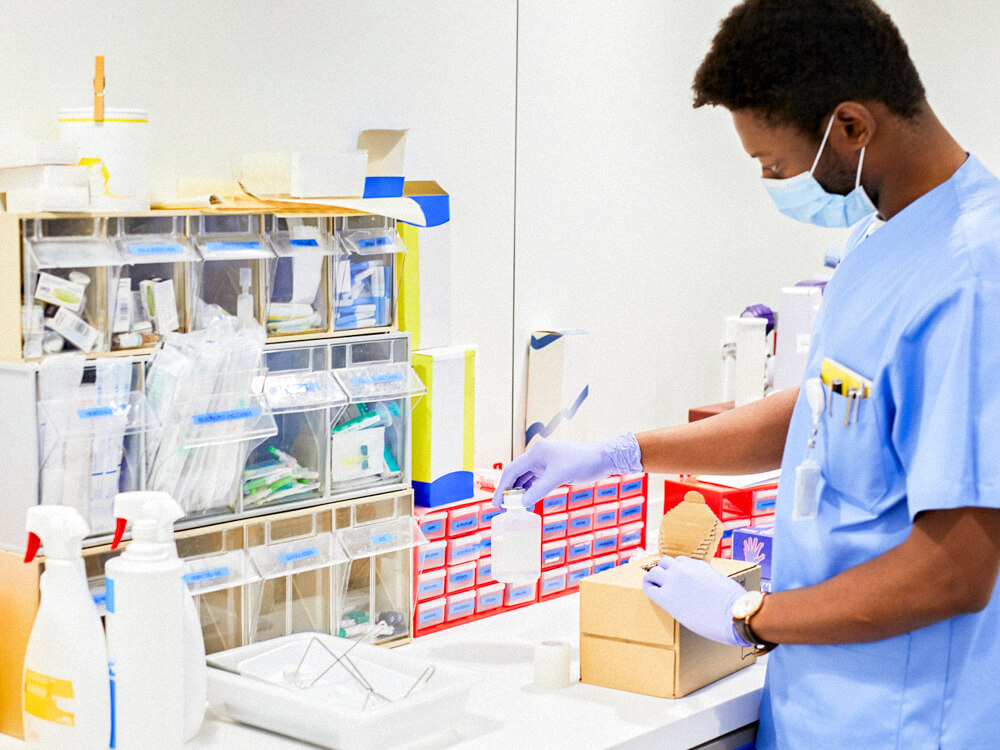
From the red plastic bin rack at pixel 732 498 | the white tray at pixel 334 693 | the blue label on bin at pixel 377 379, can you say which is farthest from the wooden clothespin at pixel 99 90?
the red plastic bin rack at pixel 732 498

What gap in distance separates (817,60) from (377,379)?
34.9 inches

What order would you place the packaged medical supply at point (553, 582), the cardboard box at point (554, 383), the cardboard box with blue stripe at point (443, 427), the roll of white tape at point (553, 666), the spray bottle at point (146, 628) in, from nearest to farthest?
the spray bottle at point (146, 628)
the roll of white tape at point (553, 666)
the cardboard box with blue stripe at point (443, 427)
the packaged medical supply at point (553, 582)
the cardboard box at point (554, 383)

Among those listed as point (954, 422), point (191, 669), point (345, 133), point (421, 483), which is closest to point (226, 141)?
point (345, 133)

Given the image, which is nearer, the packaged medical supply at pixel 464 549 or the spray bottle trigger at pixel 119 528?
the spray bottle trigger at pixel 119 528

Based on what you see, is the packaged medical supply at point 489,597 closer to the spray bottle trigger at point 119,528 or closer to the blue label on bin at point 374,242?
the blue label on bin at point 374,242

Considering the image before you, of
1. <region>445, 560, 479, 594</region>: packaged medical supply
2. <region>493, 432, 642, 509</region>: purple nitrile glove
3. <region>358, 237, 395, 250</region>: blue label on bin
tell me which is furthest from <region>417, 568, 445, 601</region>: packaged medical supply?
<region>358, 237, 395, 250</region>: blue label on bin

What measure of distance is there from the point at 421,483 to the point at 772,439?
2.12 ft

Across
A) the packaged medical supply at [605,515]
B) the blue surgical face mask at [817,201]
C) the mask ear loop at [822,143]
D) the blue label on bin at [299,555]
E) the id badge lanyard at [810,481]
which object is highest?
the mask ear loop at [822,143]

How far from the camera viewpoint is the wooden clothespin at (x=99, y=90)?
5.45 ft

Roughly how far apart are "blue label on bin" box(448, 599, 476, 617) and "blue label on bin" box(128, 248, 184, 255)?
2.78 ft

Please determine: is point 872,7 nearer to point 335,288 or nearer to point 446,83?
point 335,288

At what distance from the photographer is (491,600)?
2207 mm

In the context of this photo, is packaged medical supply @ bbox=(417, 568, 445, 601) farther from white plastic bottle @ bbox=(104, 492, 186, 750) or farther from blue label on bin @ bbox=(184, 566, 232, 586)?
white plastic bottle @ bbox=(104, 492, 186, 750)

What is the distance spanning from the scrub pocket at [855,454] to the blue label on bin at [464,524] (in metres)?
0.84
